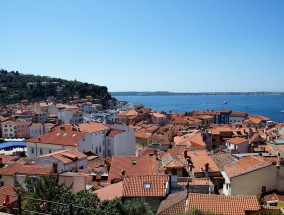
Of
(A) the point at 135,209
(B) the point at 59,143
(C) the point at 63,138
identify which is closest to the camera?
(A) the point at 135,209

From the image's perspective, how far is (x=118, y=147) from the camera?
1688 inches

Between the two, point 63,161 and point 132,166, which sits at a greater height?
point 63,161

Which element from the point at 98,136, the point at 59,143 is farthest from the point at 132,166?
the point at 98,136

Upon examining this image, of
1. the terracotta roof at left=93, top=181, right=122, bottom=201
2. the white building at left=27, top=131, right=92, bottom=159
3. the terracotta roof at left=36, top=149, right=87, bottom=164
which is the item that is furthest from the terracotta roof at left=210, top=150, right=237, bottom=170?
the white building at left=27, top=131, right=92, bottom=159

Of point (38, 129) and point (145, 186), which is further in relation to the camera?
point (38, 129)

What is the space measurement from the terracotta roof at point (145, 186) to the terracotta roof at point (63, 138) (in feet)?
60.0

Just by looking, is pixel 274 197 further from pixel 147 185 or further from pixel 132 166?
pixel 132 166

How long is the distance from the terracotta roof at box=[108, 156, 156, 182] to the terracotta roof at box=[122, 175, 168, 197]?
182 inches

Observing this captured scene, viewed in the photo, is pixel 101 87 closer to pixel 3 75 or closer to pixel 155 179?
pixel 3 75

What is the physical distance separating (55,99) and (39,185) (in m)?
148

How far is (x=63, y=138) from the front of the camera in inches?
1469

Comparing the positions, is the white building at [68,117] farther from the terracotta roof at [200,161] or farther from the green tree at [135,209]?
the green tree at [135,209]

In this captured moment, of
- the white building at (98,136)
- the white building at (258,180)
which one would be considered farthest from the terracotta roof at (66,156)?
the white building at (258,180)

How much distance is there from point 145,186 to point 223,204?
4472mm
